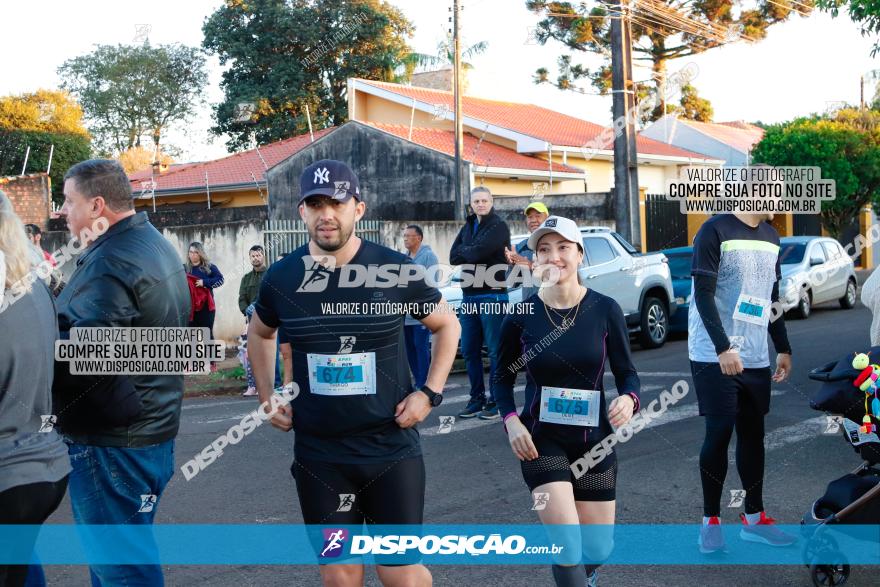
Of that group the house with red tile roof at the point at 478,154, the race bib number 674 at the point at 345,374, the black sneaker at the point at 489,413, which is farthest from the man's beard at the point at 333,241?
the house with red tile roof at the point at 478,154

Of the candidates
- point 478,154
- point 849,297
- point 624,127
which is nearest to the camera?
point 624,127

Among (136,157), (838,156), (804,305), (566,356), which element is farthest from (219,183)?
(566,356)

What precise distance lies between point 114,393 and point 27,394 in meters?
0.44

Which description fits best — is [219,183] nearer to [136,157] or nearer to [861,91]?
A: [136,157]

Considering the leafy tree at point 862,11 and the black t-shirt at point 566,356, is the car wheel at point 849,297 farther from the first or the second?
the black t-shirt at point 566,356

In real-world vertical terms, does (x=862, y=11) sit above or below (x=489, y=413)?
above

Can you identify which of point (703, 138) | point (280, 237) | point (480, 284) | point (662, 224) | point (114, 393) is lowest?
point (114, 393)

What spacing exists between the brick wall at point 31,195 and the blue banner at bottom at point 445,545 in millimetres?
25765

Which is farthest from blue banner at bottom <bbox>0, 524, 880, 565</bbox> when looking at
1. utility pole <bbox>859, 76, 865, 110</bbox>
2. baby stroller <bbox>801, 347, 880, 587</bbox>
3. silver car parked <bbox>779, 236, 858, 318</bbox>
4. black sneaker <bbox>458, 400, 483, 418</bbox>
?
utility pole <bbox>859, 76, 865, 110</bbox>

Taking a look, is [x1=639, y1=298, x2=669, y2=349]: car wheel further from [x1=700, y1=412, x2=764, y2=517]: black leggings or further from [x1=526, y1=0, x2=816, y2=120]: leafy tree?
[x1=526, y1=0, x2=816, y2=120]: leafy tree

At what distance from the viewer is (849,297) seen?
65.7ft

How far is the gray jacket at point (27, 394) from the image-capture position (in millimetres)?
2969

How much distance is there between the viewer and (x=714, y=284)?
522 cm

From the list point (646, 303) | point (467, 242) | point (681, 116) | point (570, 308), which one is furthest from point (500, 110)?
point (570, 308)
